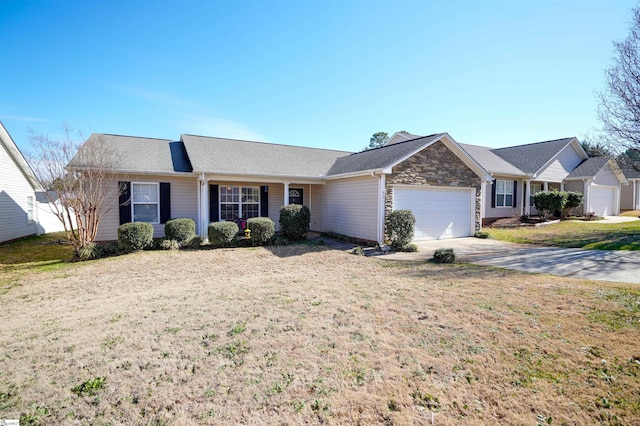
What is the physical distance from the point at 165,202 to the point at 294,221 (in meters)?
5.72

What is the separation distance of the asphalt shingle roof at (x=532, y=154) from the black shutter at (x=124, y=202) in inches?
941

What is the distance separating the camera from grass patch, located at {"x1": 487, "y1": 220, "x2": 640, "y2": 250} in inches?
472

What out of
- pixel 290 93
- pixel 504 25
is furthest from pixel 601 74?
pixel 290 93

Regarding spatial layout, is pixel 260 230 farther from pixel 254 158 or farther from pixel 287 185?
pixel 254 158

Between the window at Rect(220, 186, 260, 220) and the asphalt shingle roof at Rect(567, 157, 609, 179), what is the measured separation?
2295 cm

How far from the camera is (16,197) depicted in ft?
49.0

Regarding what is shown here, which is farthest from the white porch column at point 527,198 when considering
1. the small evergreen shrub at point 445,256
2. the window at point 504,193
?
the small evergreen shrub at point 445,256

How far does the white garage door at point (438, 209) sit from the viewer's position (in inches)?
494

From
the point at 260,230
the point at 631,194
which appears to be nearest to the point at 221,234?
the point at 260,230

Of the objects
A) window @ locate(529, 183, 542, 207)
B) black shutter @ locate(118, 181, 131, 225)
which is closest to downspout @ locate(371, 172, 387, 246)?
black shutter @ locate(118, 181, 131, 225)

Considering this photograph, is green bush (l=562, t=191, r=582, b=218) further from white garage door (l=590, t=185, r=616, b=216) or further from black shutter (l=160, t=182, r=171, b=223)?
black shutter (l=160, t=182, r=171, b=223)

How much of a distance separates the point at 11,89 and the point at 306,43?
39.7ft

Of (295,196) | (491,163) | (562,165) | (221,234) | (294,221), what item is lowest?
(221,234)

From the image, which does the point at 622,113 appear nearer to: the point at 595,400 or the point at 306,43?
the point at 306,43
